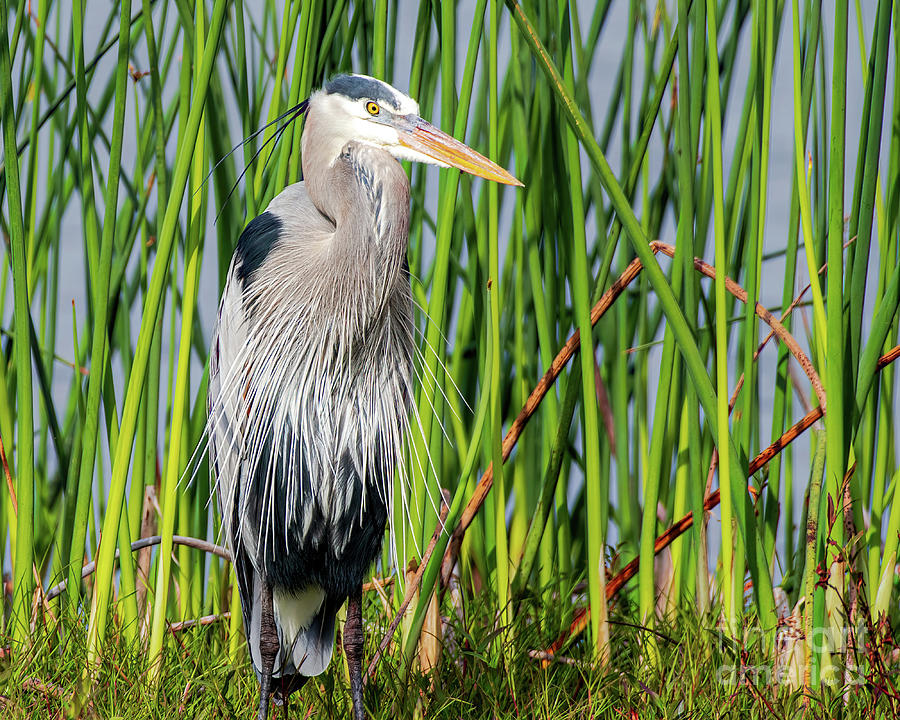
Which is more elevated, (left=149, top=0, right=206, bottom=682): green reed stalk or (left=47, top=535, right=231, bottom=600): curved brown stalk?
(left=149, top=0, right=206, bottom=682): green reed stalk

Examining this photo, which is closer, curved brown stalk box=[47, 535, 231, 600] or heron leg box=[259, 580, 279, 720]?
heron leg box=[259, 580, 279, 720]

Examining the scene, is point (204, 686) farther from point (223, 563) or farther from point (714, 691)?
point (714, 691)

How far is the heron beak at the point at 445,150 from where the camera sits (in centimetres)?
138

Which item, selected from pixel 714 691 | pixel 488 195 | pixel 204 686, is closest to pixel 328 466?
pixel 204 686

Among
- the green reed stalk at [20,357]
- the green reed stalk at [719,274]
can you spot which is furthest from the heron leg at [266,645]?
the green reed stalk at [719,274]

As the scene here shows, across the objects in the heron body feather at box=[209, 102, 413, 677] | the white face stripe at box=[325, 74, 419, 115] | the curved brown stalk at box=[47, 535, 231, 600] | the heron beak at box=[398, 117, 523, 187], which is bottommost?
the curved brown stalk at box=[47, 535, 231, 600]

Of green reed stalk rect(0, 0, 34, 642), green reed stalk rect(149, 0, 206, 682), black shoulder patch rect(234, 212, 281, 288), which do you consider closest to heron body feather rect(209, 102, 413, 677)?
black shoulder patch rect(234, 212, 281, 288)

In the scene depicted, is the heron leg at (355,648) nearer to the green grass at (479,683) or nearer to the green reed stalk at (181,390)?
the green grass at (479,683)

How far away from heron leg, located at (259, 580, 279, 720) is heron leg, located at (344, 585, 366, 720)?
0.40ft

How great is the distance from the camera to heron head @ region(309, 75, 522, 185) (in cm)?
143

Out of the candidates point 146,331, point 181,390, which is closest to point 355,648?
point 181,390

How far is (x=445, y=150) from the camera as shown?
56.0 inches

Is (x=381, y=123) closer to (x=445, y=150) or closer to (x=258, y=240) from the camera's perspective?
(x=445, y=150)

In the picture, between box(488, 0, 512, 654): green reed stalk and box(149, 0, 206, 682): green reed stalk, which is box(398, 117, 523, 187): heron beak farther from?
box(149, 0, 206, 682): green reed stalk
